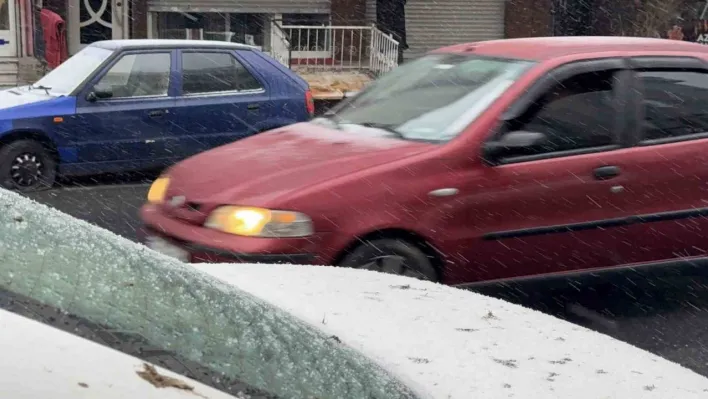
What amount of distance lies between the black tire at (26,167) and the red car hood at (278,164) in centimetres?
409

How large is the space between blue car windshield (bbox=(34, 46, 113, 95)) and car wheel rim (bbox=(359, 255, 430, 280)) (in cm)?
539

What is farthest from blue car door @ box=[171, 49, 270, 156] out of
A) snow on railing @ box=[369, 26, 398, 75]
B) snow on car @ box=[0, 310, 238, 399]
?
snow on car @ box=[0, 310, 238, 399]

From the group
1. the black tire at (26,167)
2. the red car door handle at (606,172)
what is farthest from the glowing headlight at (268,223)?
the black tire at (26,167)

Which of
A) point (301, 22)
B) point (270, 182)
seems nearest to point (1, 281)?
point (270, 182)

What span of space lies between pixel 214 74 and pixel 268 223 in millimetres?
5625

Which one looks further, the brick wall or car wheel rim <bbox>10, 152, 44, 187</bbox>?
the brick wall

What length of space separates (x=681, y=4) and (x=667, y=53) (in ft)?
57.1

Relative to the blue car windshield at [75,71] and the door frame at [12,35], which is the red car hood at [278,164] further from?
the door frame at [12,35]

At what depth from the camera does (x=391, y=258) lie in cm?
486

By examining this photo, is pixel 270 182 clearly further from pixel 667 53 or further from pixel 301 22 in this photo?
pixel 301 22

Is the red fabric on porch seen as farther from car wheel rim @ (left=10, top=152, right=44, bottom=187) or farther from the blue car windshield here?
car wheel rim @ (left=10, top=152, right=44, bottom=187)

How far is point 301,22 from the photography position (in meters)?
20.5

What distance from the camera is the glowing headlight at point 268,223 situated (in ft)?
15.3

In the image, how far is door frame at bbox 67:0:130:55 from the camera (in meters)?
19.3
